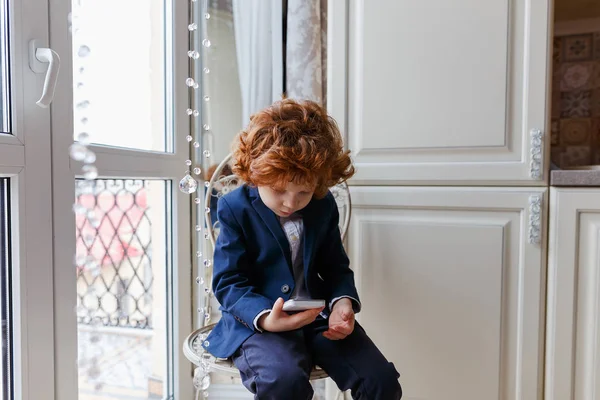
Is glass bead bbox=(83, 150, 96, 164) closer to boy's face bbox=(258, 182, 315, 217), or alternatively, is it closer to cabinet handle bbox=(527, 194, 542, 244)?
boy's face bbox=(258, 182, 315, 217)

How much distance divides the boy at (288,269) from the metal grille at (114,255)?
0.32m

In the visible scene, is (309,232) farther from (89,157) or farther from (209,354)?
(89,157)

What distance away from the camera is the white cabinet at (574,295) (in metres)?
1.06

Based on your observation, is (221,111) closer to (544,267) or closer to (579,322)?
(544,267)

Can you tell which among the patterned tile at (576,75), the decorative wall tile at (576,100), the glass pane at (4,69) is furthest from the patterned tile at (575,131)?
the glass pane at (4,69)

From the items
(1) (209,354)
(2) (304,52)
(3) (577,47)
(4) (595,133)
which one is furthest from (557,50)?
(1) (209,354)

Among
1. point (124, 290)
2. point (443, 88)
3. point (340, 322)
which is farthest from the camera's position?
point (124, 290)

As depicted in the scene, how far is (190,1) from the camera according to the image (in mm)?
1421

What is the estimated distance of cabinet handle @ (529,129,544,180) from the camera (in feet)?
3.63

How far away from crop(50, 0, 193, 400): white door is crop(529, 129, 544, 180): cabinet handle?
0.95 m

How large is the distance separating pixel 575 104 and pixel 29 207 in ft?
5.33

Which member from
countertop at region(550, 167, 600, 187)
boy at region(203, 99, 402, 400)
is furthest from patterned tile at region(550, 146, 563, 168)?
boy at region(203, 99, 402, 400)

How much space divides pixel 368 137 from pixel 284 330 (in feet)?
1.92

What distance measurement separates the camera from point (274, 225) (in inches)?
39.4
